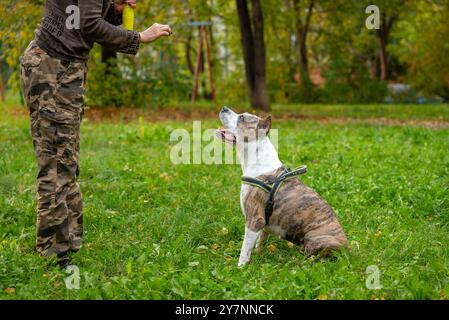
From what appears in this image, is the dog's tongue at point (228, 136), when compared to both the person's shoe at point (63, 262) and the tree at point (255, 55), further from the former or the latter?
the tree at point (255, 55)

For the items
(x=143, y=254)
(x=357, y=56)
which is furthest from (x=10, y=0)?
(x=357, y=56)

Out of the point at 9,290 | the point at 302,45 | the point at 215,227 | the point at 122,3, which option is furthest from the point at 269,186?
the point at 302,45

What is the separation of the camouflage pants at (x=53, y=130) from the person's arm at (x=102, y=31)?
0.31m

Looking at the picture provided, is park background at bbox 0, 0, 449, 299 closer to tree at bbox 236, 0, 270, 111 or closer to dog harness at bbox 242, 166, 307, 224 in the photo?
tree at bbox 236, 0, 270, 111

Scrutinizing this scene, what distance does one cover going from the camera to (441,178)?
827cm

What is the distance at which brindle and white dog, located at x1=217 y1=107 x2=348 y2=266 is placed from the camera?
5270 mm

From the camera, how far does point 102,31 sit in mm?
4906

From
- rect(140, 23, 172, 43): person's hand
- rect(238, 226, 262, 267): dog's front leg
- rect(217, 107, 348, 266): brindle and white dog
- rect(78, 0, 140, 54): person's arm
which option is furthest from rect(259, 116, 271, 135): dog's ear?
rect(78, 0, 140, 54): person's arm

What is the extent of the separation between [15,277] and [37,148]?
3.31 ft

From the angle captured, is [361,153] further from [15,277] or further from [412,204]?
[15,277]

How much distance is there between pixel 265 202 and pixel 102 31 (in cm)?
188

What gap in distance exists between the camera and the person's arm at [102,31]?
4.83 m

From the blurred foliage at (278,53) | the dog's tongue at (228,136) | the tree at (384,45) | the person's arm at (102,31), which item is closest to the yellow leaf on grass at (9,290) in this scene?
the person's arm at (102,31)

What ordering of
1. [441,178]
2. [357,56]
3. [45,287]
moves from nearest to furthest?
[45,287], [441,178], [357,56]
